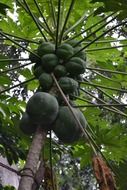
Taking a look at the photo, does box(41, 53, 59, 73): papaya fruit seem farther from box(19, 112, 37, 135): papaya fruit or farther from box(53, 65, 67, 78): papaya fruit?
box(19, 112, 37, 135): papaya fruit

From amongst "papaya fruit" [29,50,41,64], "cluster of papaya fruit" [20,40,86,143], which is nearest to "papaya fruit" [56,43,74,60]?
"cluster of papaya fruit" [20,40,86,143]

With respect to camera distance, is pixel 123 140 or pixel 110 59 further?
pixel 110 59

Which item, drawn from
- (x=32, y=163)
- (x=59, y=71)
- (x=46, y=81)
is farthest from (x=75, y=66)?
(x=32, y=163)

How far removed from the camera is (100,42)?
10.5 ft

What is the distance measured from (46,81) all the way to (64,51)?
229 mm

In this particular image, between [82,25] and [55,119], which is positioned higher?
[82,25]

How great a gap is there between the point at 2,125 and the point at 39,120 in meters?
0.93

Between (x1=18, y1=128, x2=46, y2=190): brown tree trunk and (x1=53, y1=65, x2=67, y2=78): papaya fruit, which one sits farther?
(x1=53, y1=65, x2=67, y2=78): papaya fruit

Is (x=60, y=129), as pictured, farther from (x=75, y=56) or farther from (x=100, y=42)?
(x=100, y=42)

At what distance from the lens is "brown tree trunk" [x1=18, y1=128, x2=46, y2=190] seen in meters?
1.85

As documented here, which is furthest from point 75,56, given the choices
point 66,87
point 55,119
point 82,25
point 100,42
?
point 82,25

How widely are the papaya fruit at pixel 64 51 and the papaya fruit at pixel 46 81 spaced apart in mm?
166

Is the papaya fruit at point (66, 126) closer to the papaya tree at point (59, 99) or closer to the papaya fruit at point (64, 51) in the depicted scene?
the papaya tree at point (59, 99)

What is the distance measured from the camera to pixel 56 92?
2.40m
